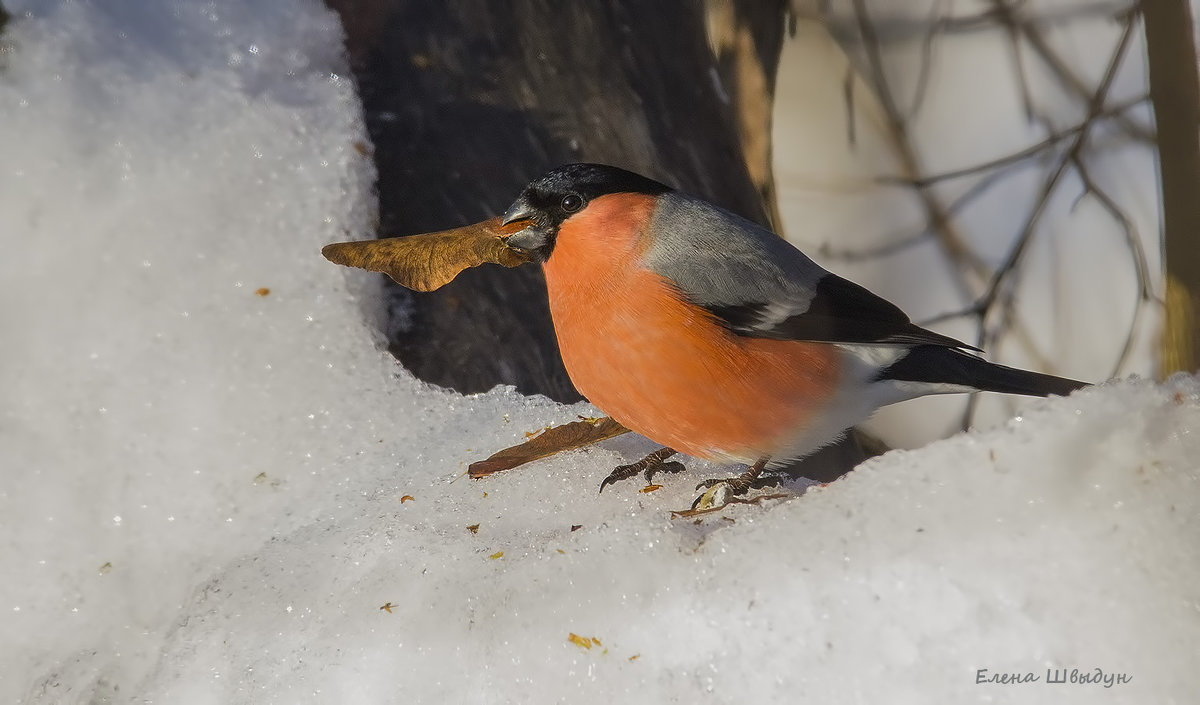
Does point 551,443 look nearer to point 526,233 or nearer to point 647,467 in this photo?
point 647,467

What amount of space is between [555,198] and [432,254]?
0.19m

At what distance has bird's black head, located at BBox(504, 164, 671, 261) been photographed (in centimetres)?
121

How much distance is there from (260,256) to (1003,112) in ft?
6.77

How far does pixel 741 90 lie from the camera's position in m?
2.04

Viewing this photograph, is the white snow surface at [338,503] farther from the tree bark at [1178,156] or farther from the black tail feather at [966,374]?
the tree bark at [1178,156]

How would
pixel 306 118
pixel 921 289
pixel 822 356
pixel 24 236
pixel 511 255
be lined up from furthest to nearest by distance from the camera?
pixel 921 289 < pixel 306 118 < pixel 24 236 < pixel 511 255 < pixel 822 356

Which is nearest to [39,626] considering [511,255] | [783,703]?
[511,255]

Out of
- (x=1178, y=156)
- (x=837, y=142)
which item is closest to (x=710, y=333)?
(x=1178, y=156)

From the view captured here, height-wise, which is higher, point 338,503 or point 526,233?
point 526,233

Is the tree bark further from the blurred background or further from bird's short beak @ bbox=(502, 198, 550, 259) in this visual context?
bird's short beak @ bbox=(502, 198, 550, 259)

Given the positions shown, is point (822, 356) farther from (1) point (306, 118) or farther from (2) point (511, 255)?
(1) point (306, 118)

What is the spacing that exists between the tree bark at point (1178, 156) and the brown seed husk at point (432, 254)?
1.54 meters

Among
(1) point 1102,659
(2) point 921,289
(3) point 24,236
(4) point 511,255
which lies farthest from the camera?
(2) point 921,289

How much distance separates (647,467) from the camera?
4.14 ft
